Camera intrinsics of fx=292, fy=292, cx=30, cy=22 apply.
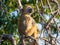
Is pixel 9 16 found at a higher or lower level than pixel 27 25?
lower

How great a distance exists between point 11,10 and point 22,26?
2.24 meters

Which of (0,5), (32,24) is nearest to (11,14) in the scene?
(0,5)

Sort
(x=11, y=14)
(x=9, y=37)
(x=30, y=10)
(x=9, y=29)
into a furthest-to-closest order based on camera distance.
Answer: (x=11, y=14)
(x=9, y=29)
(x=30, y=10)
(x=9, y=37)

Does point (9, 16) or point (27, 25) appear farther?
point (9, 16)

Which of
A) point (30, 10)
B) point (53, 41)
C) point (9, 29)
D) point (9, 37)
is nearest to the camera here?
point (53, 41)

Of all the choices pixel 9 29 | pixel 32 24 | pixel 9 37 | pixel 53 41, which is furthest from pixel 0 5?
pixel 53 41

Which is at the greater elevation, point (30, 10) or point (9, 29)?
point (30, 10)

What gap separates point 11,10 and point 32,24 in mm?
2107

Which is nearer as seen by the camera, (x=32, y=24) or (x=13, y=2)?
(x=32, y=24)

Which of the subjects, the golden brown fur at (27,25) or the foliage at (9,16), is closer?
the golden brown fur at (27,25)

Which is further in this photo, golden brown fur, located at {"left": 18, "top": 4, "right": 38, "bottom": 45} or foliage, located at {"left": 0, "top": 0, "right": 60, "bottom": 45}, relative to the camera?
foliage, located at {"left": 0, "top": 0, "right": 60, "bottom": 45}

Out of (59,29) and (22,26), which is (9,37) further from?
(22,26)

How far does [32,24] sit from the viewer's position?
20.3ft

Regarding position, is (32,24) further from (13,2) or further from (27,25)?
(13,2)
